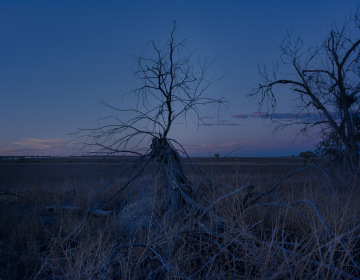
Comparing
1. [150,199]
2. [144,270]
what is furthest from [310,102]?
[144,270]

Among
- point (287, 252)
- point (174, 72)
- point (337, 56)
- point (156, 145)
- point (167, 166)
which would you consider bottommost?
point (287, 252)

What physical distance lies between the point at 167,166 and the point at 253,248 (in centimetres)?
292

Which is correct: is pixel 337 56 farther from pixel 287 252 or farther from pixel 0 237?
pixel 0 237

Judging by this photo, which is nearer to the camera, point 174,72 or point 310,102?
point 174,72

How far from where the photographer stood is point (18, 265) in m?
4.16

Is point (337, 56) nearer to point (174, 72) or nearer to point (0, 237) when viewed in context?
point (174, 72)

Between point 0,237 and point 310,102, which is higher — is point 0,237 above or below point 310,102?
below

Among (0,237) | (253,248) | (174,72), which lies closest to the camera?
(253,248)

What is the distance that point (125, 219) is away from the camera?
545 centimetres

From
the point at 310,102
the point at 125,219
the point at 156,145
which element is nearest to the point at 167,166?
the point at 156,145

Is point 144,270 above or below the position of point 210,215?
below

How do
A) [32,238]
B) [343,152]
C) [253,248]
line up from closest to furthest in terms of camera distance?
[253,248] < [32,238] < [343,152]

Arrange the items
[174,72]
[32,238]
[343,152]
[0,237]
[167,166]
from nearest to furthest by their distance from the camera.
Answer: [32,238]
[0,237]
[167,166]
[174,72]
[343,152]

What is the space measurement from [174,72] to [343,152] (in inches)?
334
